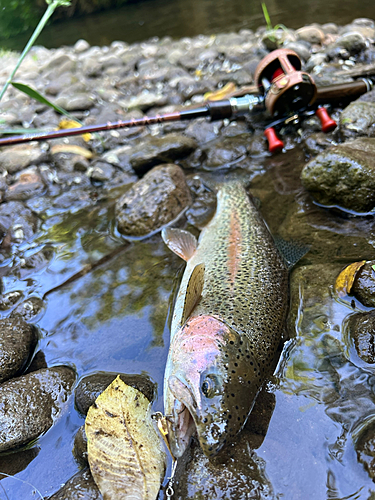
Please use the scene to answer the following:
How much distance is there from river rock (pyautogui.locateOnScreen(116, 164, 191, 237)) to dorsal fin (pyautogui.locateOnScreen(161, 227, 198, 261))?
490 mm

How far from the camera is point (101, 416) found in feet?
7.59

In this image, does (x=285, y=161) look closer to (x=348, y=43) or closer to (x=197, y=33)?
(x=348, y=43)

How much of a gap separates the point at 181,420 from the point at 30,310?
2026 mm

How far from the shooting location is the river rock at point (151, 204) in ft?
14.0

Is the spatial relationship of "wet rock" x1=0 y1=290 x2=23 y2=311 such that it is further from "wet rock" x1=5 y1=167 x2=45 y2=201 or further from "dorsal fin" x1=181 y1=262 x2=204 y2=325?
"wet rock" x1=5 y1=167 x2=45 y2=201

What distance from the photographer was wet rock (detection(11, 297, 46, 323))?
3.56 m

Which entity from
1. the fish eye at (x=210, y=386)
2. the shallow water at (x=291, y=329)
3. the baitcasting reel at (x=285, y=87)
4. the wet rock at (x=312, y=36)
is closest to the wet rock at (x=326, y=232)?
the shallow water at (x=291, y=329)

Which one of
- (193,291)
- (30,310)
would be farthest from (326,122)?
(30,310)

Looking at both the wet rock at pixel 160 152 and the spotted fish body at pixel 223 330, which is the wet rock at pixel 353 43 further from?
the spotted fish body at pixel 223 330

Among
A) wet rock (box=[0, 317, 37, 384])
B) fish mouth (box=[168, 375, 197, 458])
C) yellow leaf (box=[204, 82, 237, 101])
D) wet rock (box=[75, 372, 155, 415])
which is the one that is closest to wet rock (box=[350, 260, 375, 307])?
fish mouth (box=[168, 375, 197, 458])

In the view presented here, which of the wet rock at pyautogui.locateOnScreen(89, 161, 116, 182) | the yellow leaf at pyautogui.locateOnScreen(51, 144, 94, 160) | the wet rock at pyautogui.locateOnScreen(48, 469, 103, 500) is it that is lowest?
the wet rock at pyautogui.locateOnScreen(48, 469, 103, 500)

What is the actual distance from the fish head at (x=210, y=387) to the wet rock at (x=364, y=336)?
0.74 m

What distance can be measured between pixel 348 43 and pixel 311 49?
3.29 ft

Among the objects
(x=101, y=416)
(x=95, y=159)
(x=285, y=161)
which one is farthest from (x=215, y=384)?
(x=95, y=159)
